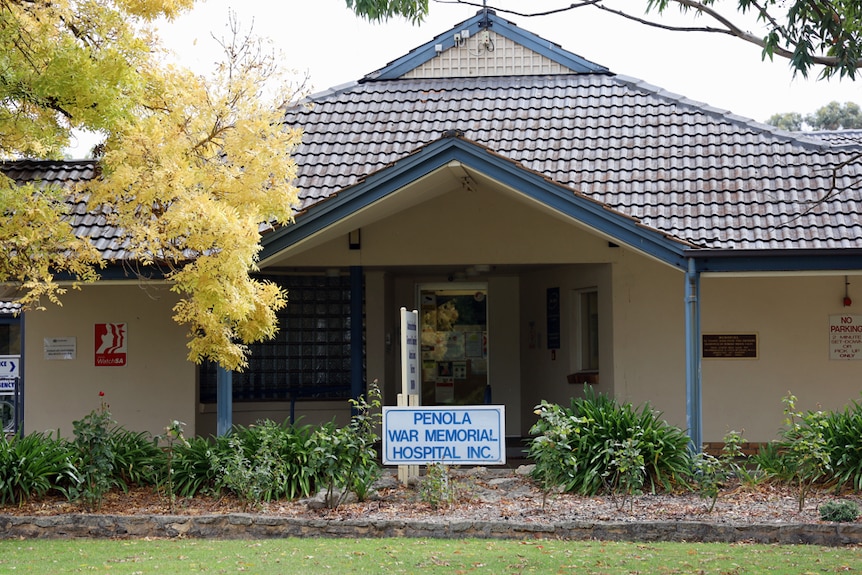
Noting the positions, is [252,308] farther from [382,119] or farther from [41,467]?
[382,119]

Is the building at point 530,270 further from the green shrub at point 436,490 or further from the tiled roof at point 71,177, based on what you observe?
the green shrub at point 436,490

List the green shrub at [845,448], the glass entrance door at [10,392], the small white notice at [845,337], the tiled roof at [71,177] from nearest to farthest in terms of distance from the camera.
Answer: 1. the green shrub at [845,448]
2. the tiled roof at [71,177]
3. the small white notice at [845,337]
4. the glass entrance door at [10,392]

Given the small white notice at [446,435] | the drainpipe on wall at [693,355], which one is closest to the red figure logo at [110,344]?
the small white notice at [446,435]

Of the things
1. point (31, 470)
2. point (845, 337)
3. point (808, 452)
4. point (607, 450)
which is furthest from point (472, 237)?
point (31, 470)

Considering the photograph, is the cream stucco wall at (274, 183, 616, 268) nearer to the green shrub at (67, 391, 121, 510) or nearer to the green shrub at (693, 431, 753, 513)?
the green shrub at (67, 391, 121, 510)

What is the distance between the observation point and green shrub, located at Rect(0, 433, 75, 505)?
418 inches

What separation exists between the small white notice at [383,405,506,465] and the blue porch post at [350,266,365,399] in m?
3.46

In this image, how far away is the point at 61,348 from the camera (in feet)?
47.5

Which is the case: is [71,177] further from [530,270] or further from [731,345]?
[731,345]

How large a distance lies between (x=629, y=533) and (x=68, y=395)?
841 centimetres

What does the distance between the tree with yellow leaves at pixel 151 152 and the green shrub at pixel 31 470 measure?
1.71 meters

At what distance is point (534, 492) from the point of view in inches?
436

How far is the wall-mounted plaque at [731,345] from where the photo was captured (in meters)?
13.9

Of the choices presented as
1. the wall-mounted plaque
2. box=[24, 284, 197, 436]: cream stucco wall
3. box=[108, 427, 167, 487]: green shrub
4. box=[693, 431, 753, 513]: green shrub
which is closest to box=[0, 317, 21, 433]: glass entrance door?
box=[24, 284, 197, 436]: cream stucco wall
